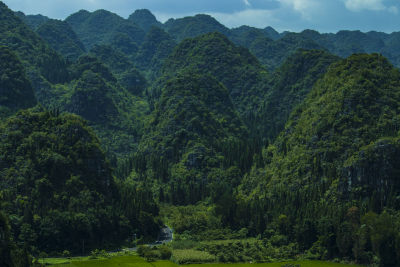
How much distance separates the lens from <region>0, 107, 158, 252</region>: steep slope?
12038 cm

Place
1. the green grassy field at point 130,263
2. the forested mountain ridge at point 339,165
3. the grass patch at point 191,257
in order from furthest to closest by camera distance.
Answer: the forested mountain ridge at point 339,165, the grass patch at point 191,257, the green grassy field at point 130,263

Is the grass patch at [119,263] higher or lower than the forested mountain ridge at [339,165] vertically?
lower

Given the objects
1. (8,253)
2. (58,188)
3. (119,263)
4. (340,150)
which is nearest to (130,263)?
(119,263)

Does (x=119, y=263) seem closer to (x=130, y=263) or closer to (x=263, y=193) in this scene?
(x=130, y=263)

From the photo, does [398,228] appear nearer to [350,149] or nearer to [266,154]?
[350,149]

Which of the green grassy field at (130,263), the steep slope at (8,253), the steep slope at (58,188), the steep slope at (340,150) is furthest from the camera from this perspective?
the steep slope at (340,150)

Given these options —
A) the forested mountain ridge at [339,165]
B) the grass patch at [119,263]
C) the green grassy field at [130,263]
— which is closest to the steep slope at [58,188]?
the green grassy field at [130,263]

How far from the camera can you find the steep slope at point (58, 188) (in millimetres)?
120375

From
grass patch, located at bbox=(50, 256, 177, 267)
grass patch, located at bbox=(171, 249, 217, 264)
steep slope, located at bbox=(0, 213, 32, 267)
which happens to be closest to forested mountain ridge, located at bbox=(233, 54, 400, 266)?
grass patch, located at bbox=(171, 249, 217, 264)

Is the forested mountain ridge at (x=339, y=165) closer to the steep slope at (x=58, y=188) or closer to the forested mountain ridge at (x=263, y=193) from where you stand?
the forested mountain ridge at (x=263, y=193)

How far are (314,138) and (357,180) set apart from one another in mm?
21484

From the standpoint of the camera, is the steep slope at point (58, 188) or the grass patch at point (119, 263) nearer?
the grass patch at point (119, 263)

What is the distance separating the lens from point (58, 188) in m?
132

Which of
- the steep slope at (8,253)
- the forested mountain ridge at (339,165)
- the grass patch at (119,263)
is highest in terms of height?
the forested mountain ridge at (339,165)
